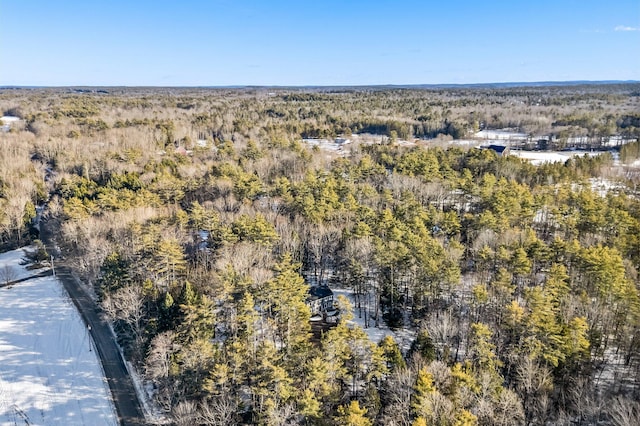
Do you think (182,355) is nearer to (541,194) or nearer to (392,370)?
(392,370)

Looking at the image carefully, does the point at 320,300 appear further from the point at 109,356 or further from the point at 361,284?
the point at 109,356

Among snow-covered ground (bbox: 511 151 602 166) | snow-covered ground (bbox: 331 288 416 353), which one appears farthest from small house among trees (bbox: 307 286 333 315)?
snow-covered ground (bbox: 511 151 602 166)

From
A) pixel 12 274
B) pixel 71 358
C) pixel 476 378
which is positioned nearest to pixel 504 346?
pixel 476 378

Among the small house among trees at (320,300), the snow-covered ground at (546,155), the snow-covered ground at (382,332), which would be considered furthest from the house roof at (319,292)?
the snow-covered ground at (546,155)

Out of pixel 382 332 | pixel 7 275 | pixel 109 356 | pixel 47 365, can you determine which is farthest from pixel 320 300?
pixel 7 275

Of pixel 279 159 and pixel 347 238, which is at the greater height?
pixel 279 159

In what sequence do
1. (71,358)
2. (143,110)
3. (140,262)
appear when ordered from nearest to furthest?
(71,358) → (140,262) → (143,110)

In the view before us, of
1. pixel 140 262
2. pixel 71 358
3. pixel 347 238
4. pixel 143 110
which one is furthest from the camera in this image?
pixel 143 110
